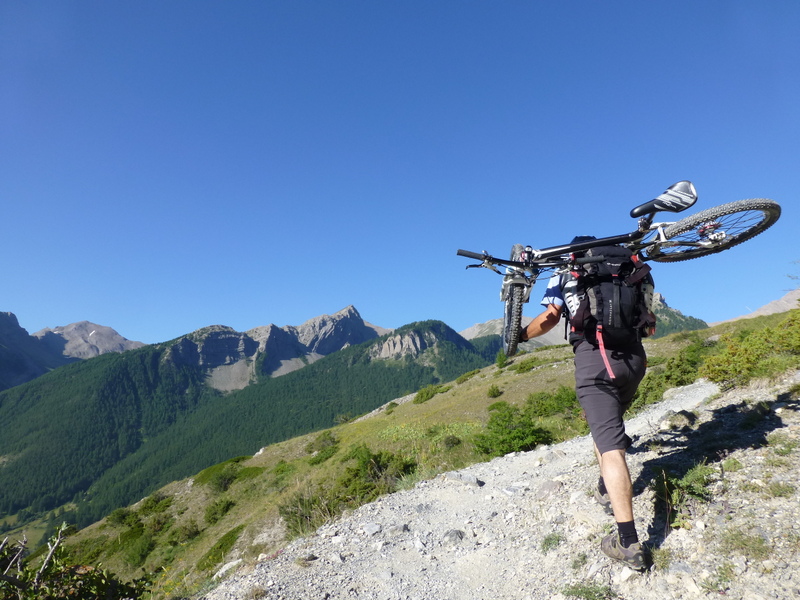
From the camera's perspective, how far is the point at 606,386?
14.1 feet

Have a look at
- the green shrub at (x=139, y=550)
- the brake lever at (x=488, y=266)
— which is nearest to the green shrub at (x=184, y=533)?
the green shrub at (x=139, y=550)

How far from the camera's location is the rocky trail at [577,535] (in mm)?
3555

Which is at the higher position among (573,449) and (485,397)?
(573,449)

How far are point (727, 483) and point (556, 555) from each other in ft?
6.72

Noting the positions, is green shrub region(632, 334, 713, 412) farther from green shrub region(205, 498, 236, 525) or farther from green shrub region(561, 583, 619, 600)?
green shrub region(205, 498, 236, 525)

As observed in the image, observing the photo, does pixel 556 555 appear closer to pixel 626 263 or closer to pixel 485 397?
pixel 626 263

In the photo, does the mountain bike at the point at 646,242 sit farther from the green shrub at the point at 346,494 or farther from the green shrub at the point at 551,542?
the green shrub at the point at 346,494

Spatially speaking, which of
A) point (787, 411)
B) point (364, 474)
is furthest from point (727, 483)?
point (364, 474)

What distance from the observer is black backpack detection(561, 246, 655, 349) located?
4.22 m

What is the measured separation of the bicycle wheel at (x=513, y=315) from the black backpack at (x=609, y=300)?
64 cm

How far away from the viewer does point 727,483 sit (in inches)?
178

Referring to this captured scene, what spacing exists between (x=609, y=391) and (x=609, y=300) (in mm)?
951

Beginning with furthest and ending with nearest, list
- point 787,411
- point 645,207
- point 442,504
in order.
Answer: point 442,504
point 787,411
point 645,207

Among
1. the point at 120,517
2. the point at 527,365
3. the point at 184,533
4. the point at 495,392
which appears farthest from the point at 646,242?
the point at 120,517
